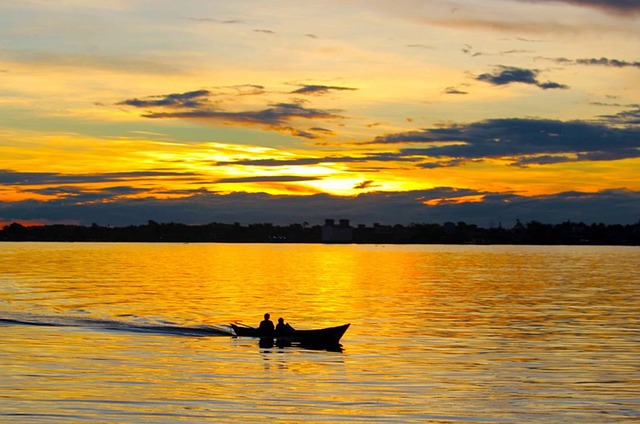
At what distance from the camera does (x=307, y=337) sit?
5697 centimetres

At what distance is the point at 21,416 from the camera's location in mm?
33250

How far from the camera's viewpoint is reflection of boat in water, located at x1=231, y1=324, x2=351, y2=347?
184ft

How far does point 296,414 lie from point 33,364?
1812cm

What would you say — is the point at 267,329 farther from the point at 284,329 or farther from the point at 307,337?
the point at 307,337

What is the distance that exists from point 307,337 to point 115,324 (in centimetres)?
1978

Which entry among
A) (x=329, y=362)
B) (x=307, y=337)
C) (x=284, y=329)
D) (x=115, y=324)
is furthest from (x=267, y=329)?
(x=115, y=324)

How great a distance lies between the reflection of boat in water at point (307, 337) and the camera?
5609cm

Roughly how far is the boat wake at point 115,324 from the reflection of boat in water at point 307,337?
598 cm

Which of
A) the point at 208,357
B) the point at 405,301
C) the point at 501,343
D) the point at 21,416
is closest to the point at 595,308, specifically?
the point at 405,301

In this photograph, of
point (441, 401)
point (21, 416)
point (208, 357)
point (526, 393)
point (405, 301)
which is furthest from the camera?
point (405, 301)

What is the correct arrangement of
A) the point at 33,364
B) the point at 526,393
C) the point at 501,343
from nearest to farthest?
1. the point at 526,393
2. the point at 33,364
3. the point at 501,343

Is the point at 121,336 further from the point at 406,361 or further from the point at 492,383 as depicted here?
the point at 492,383

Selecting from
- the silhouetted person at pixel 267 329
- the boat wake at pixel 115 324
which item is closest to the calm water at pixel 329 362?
the boat wake at pixel 115 324

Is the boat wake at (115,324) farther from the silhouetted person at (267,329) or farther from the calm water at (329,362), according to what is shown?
the silhouetted person at (267,329)
